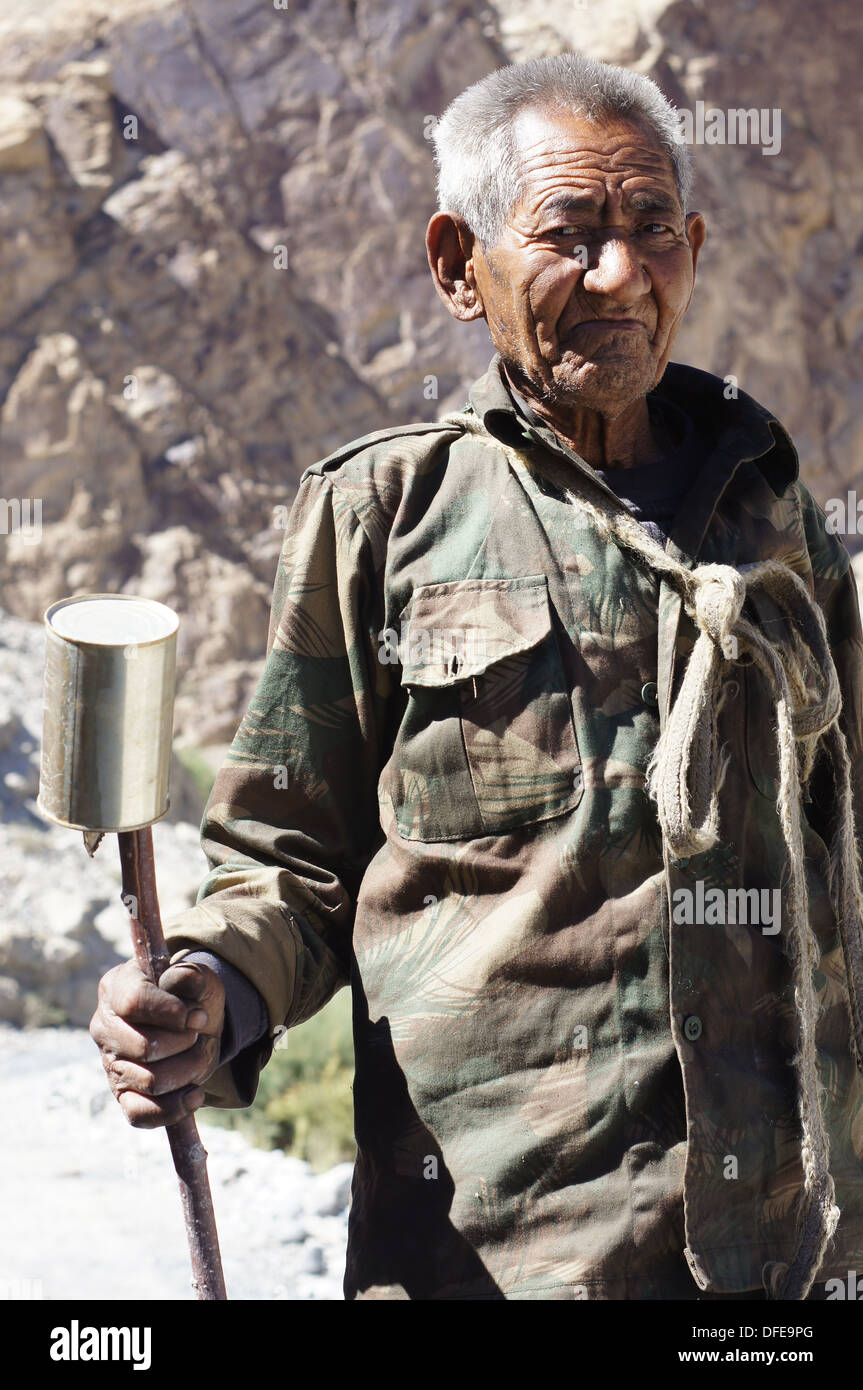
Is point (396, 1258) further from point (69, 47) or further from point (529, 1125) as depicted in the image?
point (69, 47)

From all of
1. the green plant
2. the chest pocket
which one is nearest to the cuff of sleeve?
the chest pocket

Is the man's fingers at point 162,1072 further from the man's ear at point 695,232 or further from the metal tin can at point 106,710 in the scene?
the man's ear at point 695,232

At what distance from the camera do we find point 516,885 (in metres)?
1.60

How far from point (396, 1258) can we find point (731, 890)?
0.55 meters

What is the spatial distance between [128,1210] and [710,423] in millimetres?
4101

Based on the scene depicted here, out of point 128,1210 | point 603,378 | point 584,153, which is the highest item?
point 584,153

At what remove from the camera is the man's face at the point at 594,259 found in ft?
5.48


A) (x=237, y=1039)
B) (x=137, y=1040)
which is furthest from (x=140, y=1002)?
(x=237, y=1039)

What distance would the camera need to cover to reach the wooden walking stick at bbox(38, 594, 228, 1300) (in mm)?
1247

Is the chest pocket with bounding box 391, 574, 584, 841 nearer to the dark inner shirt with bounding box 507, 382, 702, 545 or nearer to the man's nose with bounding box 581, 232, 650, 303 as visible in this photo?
the dark inner shirt with bounding box 507, 382, 702, 545

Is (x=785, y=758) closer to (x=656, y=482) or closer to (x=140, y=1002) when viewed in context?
(x=656, y=482)

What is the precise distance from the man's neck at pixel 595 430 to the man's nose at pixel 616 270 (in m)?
0.15

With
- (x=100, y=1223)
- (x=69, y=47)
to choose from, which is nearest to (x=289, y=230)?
(x=69, y=47)

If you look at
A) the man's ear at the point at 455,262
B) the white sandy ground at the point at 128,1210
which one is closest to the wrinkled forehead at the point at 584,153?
the man's ear at the point at 455,262
